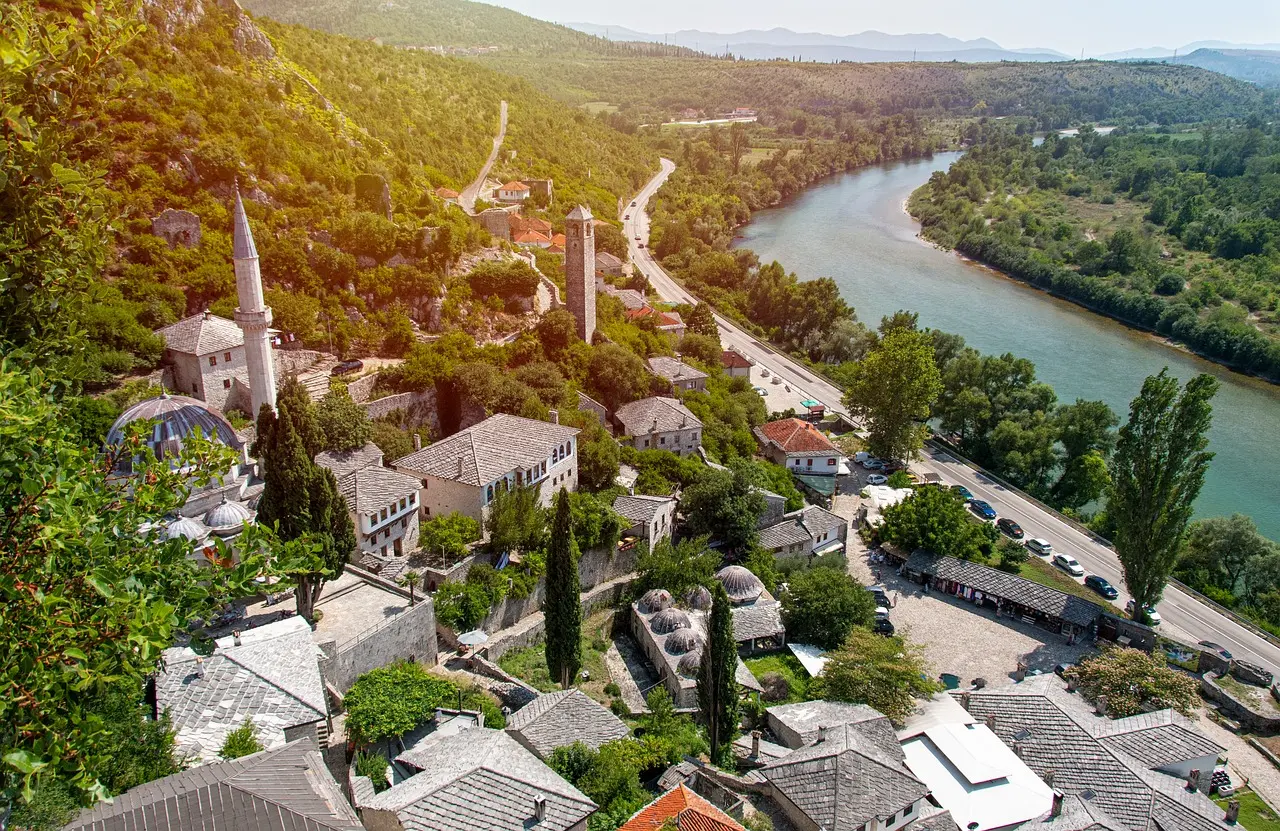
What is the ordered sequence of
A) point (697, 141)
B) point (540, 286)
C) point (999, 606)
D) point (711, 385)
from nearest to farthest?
point (999, 606) → point (540, 286) → point (711, 385) → point (697, 141)

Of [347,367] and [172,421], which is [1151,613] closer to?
[347,367]

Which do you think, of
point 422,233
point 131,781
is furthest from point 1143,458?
point 131,781

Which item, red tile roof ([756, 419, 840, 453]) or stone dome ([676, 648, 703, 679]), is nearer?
stone dome ([676, 648, 703, 679])

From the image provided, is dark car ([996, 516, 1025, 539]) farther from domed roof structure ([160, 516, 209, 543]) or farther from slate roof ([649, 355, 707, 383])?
domed roof structure ([160, 516, 209, 543])

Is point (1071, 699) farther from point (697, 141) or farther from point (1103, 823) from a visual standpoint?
point (697, 141)

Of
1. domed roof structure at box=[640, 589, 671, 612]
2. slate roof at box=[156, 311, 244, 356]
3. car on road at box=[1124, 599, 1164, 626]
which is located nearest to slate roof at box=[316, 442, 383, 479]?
slate roof at box=[156, 311, 244, 356]

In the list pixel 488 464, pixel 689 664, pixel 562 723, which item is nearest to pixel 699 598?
pixel 689 664

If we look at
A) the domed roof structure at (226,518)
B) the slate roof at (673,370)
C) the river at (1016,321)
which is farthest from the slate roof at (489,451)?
the river at (1016,321)
